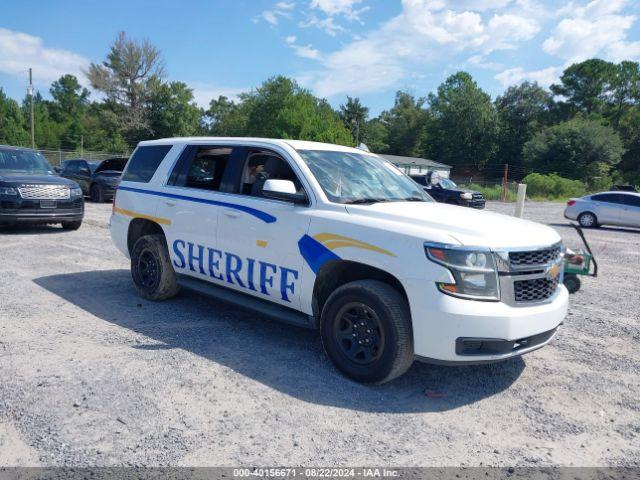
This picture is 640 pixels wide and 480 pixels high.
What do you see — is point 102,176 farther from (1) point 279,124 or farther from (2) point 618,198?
(1) point 279,124

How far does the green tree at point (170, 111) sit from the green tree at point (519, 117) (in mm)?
49512

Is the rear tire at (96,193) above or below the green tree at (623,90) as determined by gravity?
below

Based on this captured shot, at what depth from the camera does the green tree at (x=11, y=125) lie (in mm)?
62156

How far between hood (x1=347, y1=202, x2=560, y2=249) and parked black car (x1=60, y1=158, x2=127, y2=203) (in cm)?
1591

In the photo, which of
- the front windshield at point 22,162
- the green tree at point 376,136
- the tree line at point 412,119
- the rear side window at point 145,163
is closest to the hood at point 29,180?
the front windshield at point 22,162

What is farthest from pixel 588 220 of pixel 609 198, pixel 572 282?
pixel 572 282

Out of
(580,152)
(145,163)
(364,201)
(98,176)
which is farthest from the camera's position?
(580,152)

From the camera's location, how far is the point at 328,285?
4332 mm

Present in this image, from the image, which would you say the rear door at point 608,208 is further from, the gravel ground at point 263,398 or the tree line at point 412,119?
the tree line at point 412,119

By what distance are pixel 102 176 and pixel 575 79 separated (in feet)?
295

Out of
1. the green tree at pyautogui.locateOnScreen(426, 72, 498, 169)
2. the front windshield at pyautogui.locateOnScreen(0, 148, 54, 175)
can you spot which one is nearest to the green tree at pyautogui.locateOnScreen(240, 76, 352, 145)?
the green tree at pyautogui.locateOnScreen(426, 72, 498, 169)

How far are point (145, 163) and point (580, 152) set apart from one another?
213 ft

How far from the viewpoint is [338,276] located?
4305 mm

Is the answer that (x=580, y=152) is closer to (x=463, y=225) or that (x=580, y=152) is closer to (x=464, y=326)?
(x=463, y=225)
